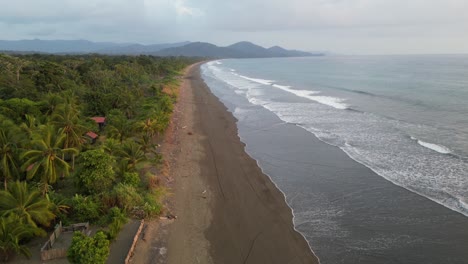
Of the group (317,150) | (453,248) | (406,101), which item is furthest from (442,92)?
(453,248)

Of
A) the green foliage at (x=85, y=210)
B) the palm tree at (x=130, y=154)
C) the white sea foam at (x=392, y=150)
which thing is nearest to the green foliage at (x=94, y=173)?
the green foliage at (x=85, y=210)

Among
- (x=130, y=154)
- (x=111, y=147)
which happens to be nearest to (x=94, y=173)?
(x=130, y=154)

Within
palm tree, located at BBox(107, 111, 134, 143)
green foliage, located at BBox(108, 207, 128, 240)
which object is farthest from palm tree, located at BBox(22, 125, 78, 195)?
palm tree, located at BBox(107, 111, 134, 143)

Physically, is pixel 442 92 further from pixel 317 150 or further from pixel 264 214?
pixel 264 214

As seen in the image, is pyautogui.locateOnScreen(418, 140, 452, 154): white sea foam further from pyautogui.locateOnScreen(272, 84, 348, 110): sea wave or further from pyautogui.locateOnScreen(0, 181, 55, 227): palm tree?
pyautogui.locateOnScreen(0, 181, 55, 227): palm tree

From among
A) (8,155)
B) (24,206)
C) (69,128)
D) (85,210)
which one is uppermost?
(69,128)

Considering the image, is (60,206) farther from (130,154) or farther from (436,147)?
(436,147)

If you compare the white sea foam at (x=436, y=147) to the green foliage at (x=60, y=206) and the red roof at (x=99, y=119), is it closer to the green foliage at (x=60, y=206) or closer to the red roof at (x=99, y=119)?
the green foliage at (x=60, y=206)
